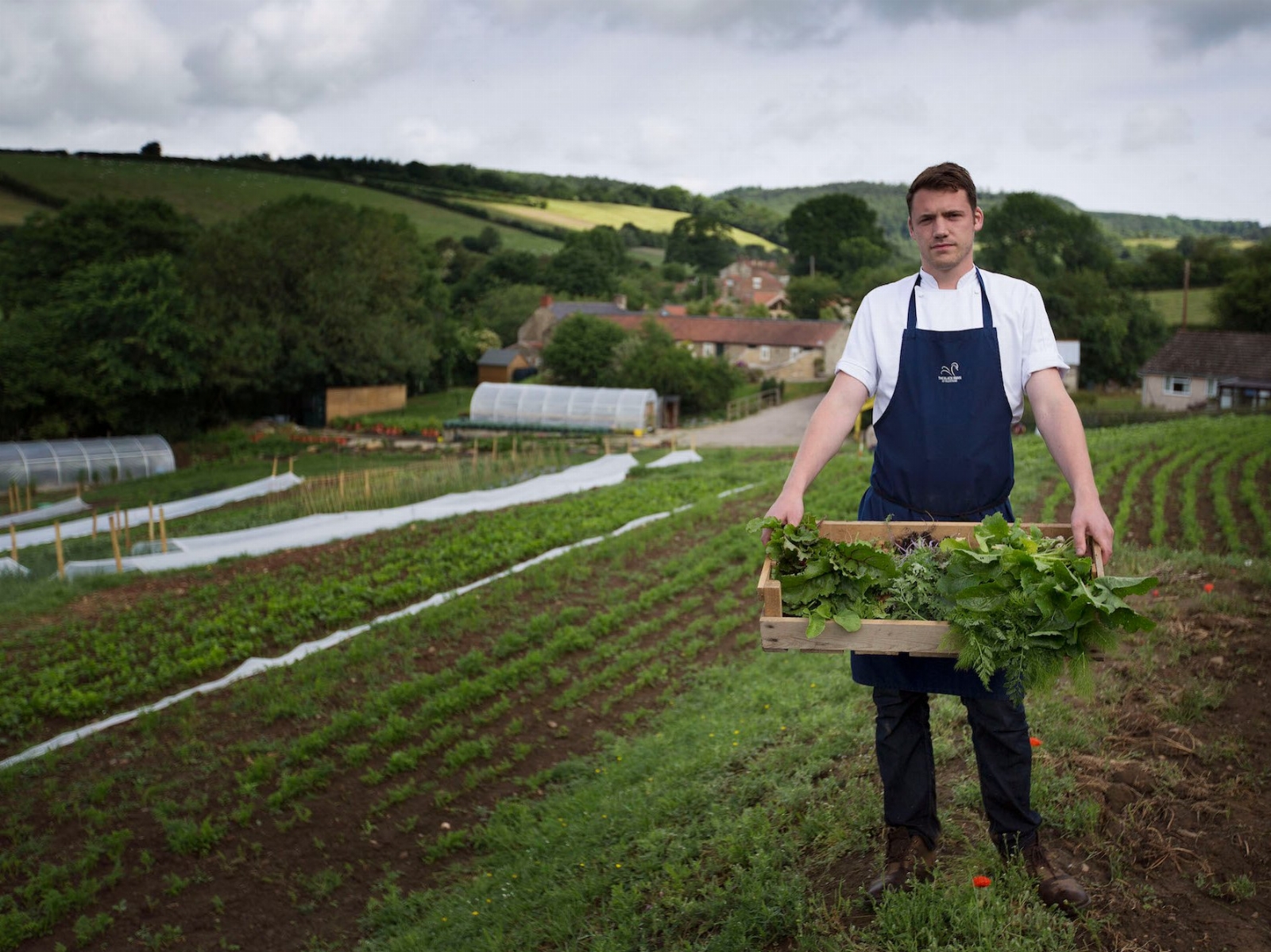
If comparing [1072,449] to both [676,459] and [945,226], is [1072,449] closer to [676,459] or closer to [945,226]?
[945,226]

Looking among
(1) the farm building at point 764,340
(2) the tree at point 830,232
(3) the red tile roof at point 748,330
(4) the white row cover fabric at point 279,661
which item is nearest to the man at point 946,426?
(4) the white row cover fabric at point 279,661

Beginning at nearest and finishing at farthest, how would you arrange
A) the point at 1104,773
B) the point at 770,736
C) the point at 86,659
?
1. the point at 1104,773
2. the point at 770,736
3. the point at 86,659

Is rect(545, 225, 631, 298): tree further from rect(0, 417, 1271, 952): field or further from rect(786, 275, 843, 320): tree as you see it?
rect(0, 417, 1271, 952): field

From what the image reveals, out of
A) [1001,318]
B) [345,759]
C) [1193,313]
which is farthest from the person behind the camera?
[1193,313]

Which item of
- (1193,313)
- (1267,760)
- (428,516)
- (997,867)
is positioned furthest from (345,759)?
(1193,313)

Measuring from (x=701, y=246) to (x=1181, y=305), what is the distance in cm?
4158

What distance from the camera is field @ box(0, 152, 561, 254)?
53125 mm

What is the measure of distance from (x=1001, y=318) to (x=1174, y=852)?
184 cm

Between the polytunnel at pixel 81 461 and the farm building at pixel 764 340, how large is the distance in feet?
67.1

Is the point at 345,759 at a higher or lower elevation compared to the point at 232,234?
lower

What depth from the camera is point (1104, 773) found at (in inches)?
152

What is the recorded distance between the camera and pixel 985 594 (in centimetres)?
265

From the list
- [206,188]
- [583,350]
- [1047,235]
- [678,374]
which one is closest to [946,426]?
[678,374]

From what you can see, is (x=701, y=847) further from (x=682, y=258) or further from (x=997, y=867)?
(x=682, y=258)
